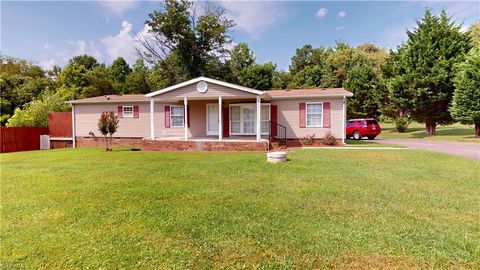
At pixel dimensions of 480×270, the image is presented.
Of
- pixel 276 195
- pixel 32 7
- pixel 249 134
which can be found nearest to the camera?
pixel 276 195

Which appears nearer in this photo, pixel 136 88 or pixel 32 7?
pixel 32 7

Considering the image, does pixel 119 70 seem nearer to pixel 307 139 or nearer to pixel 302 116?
pixel 302 116

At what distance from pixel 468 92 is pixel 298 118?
1135cm

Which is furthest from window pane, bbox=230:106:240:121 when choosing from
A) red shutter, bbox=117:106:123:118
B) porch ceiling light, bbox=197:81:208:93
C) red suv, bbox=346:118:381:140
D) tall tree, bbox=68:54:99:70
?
tall tree, bbox=68:54:99:70

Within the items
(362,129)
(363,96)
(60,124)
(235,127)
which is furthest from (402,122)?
(60,124)

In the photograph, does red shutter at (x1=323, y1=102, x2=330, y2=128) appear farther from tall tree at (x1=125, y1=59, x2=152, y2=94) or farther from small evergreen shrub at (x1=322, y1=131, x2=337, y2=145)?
tall tree at (x1=125, y1=59, x2=152, y2=94)

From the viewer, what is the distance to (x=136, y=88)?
38625mm

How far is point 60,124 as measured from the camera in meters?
19.5

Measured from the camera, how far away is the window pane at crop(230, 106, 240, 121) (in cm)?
1688

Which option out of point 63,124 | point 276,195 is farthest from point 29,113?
point 276,195

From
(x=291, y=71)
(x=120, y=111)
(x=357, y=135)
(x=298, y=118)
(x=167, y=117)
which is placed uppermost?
(x=291, y=71)

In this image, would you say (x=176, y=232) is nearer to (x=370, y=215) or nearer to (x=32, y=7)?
(x=370, y=215)

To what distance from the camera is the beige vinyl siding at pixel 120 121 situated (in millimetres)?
18219

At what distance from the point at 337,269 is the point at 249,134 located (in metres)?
13.7
